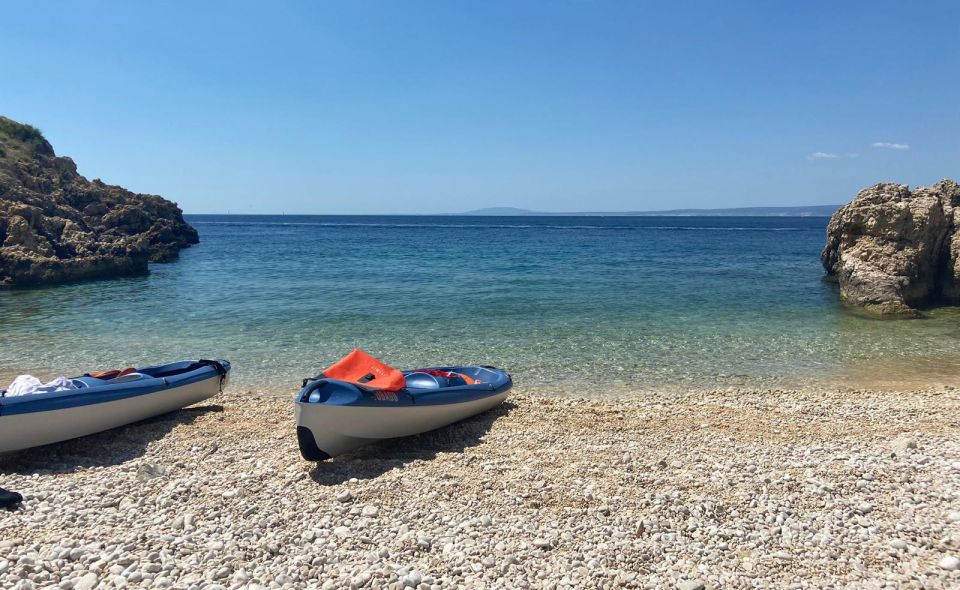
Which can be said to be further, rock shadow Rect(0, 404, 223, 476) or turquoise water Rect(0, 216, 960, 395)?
turquoise water Rect(0, 216, 960, 395)

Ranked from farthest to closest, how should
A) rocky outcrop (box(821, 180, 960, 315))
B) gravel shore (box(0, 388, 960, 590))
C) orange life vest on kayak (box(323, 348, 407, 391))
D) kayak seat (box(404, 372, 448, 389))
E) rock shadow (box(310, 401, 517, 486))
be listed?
rocky outcrop (box(821, 180, 960, 315))
kayak seat (box(404, 372, 448, 389))
orange life vest on kayak (box(323, 348, 407, 391))
rock shadow (box(310, 401, 517, 486))
gravel shore (box(0, 388, 960, 590))

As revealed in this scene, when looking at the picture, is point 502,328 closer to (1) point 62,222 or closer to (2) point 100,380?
(2) point 100,380

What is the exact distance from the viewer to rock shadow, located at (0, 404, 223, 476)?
7.82 meters

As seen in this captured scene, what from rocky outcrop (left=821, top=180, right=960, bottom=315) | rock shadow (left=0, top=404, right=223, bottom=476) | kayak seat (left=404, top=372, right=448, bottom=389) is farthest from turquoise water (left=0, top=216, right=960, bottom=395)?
kayak seat (left=404, top=372, right=448, bottom=389)

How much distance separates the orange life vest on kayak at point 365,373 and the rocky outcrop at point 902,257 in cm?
2043

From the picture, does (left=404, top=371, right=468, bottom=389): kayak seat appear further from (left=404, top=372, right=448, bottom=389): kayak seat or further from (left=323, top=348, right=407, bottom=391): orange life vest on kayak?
(left=323, top=348, right=407, bottom=391): orange life vest on kayak

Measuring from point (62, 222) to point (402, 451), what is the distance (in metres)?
37.3

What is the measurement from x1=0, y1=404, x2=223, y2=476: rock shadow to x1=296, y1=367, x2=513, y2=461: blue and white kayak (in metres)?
2.94

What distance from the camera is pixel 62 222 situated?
35.1 m

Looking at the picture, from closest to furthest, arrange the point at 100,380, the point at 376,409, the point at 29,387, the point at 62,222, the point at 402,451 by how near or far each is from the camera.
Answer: the point at 376,409
the point at 29,387
the point at 402,451
the point at 100,380
the point at 62,222

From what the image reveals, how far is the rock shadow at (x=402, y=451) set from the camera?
25.0ft

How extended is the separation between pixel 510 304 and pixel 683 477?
15.8 metres

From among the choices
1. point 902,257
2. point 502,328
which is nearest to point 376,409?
point 502,328

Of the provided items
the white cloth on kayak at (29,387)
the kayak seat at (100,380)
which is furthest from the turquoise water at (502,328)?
the white cloth on kayak at (29,387)
